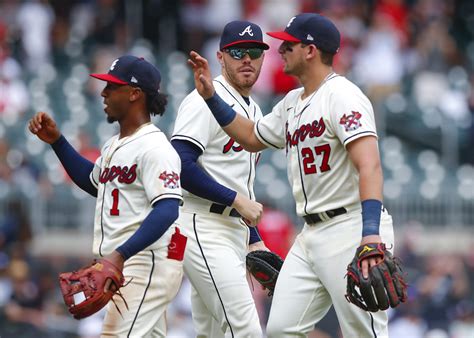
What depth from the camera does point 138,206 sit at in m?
6.33

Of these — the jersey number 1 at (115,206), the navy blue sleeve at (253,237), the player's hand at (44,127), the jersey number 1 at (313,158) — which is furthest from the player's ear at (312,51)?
the player's hand at (44,127)

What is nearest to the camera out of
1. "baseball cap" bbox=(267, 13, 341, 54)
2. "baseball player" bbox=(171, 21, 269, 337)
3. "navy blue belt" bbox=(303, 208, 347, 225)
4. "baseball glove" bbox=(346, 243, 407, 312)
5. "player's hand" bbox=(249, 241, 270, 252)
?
"baseball glove" bbox=(346, 243, 407, 312)

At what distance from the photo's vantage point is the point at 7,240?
12.3 meters

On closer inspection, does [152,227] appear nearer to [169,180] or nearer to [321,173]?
[169,180]

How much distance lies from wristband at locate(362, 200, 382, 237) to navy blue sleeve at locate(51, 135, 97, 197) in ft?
5.53

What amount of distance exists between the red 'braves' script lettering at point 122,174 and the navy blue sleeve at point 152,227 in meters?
0.21

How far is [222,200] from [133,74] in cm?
90

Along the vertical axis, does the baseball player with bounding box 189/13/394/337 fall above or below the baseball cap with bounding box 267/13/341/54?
below

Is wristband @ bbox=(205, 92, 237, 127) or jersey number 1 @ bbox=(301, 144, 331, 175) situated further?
wristband @ bbox=(205, 92, 237, 127)

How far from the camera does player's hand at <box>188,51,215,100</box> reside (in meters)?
6.41

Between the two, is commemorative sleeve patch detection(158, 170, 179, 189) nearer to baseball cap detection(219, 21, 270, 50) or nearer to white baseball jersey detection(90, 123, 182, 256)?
white baseball jersey detection(90, 123, 182, 256)

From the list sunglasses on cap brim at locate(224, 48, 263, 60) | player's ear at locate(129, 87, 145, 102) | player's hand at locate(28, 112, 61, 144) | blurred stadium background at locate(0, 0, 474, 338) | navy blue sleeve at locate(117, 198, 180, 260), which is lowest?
blurred stadium background at locate(0, 0, 474, 338)

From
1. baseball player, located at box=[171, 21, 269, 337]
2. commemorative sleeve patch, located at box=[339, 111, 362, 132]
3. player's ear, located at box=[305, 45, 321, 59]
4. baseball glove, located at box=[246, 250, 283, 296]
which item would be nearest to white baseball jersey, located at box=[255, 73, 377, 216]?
commemorative sleeve patch, located at box=[339, 111, 362, 132]

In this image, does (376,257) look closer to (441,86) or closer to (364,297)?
(364,297)
